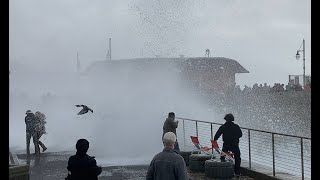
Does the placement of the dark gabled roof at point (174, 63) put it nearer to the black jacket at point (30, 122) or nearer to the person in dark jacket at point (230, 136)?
the black jacket at point (30, 122)

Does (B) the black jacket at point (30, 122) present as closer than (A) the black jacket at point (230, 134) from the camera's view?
No

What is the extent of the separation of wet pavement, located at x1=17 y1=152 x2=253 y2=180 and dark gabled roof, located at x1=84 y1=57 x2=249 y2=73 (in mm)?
33710

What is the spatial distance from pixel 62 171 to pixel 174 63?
39387 mm

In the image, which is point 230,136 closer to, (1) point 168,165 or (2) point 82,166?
(1) point 168,165

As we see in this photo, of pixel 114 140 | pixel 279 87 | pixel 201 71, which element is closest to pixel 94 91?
pixel 201 71

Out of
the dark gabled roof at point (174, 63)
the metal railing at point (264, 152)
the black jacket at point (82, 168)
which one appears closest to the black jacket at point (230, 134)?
the metal railing at point (264, 152)

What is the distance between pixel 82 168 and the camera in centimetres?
496

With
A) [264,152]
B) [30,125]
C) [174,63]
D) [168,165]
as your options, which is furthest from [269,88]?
[168,165]

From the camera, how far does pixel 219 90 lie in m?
52.4

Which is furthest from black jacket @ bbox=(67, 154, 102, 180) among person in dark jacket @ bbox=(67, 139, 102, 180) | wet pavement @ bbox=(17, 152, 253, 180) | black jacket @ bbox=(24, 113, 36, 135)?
black jacket @ bbox=(24, 113, 36, 135)

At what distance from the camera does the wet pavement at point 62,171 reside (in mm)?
10391

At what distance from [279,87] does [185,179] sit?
44278 mm

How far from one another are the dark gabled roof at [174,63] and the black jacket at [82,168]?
137 ft
